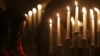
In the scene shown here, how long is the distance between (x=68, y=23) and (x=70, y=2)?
0.21 metres

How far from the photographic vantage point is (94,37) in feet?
5.83

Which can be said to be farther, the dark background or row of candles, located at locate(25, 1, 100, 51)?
the dark background

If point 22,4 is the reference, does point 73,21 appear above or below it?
below

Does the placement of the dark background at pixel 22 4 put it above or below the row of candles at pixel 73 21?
above

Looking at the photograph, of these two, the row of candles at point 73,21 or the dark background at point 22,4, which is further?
the dark background at point 22,4

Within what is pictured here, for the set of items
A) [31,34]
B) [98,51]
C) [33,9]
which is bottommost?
[98,51]

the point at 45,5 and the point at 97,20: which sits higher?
the point at 45,5

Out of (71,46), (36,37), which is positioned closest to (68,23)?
(71,46)

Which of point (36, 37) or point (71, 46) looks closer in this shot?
point (71, 46)

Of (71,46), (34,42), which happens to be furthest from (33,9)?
(71,46)

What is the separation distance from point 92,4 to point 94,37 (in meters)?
0.26

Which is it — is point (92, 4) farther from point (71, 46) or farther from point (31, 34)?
point (31, 34)

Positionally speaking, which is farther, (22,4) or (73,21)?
(22,4)

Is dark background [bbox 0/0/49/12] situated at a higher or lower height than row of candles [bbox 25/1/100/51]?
higher
